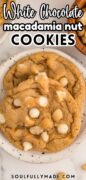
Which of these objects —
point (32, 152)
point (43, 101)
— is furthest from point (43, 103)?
point (32, 152)

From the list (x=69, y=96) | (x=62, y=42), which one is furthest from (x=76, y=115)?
(x=62, y=42)

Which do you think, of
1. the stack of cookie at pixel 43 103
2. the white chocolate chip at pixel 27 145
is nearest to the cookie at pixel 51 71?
the stack of cookie at pixel 43 103

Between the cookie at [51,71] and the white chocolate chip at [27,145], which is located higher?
the cookie at [51,71]

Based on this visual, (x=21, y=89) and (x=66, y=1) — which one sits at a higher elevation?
(x=66, y=1)

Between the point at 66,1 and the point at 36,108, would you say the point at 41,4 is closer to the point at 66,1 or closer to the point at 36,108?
the point at 66,1

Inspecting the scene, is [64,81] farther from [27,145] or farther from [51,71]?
[27,145]

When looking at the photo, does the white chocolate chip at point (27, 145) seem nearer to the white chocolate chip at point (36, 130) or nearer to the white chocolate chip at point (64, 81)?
the white chocolate chip at point (36, 130)

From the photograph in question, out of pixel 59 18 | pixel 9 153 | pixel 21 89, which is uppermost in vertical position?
pixel 59 18

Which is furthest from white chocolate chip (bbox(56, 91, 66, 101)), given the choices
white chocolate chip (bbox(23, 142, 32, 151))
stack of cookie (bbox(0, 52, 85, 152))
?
white chocolate chip (bbox(23, 142, 32, 151))
